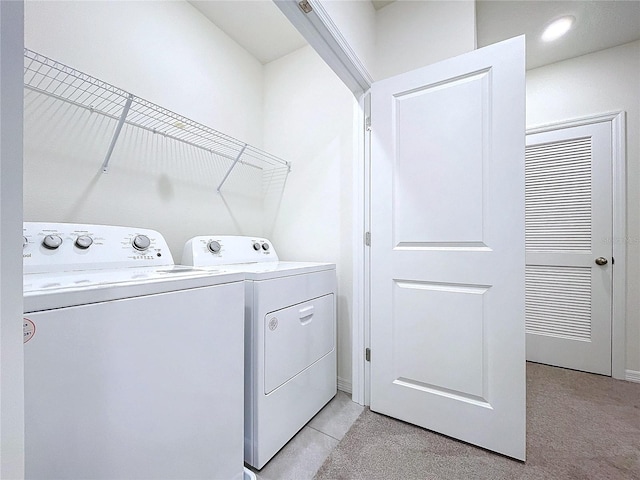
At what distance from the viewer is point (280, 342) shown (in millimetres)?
1344

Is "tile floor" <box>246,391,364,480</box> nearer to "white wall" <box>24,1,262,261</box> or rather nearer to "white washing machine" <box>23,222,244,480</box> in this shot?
"white washing machine" <box>23,222,244,480</box>

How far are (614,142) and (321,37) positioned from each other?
7.88 ft

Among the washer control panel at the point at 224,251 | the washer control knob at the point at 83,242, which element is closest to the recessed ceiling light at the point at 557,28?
the washer control panel at the point at 224,251

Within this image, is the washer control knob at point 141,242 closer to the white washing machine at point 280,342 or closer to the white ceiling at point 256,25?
the white washing machine at point 280,342

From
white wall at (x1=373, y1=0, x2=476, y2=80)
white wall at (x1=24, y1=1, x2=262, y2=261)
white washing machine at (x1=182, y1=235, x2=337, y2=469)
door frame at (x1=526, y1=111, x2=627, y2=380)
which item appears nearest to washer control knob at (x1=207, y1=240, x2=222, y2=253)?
white washing machine at (x1=182, y1=235, x2=337, y2=469)

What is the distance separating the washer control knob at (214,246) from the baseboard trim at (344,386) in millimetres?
1205

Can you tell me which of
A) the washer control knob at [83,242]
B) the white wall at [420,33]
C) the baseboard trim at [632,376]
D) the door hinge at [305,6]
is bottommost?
the baseboard trim at [632,376]

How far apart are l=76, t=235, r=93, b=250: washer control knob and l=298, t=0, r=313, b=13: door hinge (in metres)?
1.32

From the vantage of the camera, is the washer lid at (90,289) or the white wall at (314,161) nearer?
the washer lid at (90,289)

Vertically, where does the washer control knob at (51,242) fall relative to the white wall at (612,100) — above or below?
below

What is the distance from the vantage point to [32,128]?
3.95ft

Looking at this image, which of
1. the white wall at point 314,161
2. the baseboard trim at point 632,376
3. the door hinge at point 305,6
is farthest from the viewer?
the baseboard trim at point 632,376

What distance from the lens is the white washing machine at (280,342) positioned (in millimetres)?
1240

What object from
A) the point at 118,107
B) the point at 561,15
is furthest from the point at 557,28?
the point at 118,107
